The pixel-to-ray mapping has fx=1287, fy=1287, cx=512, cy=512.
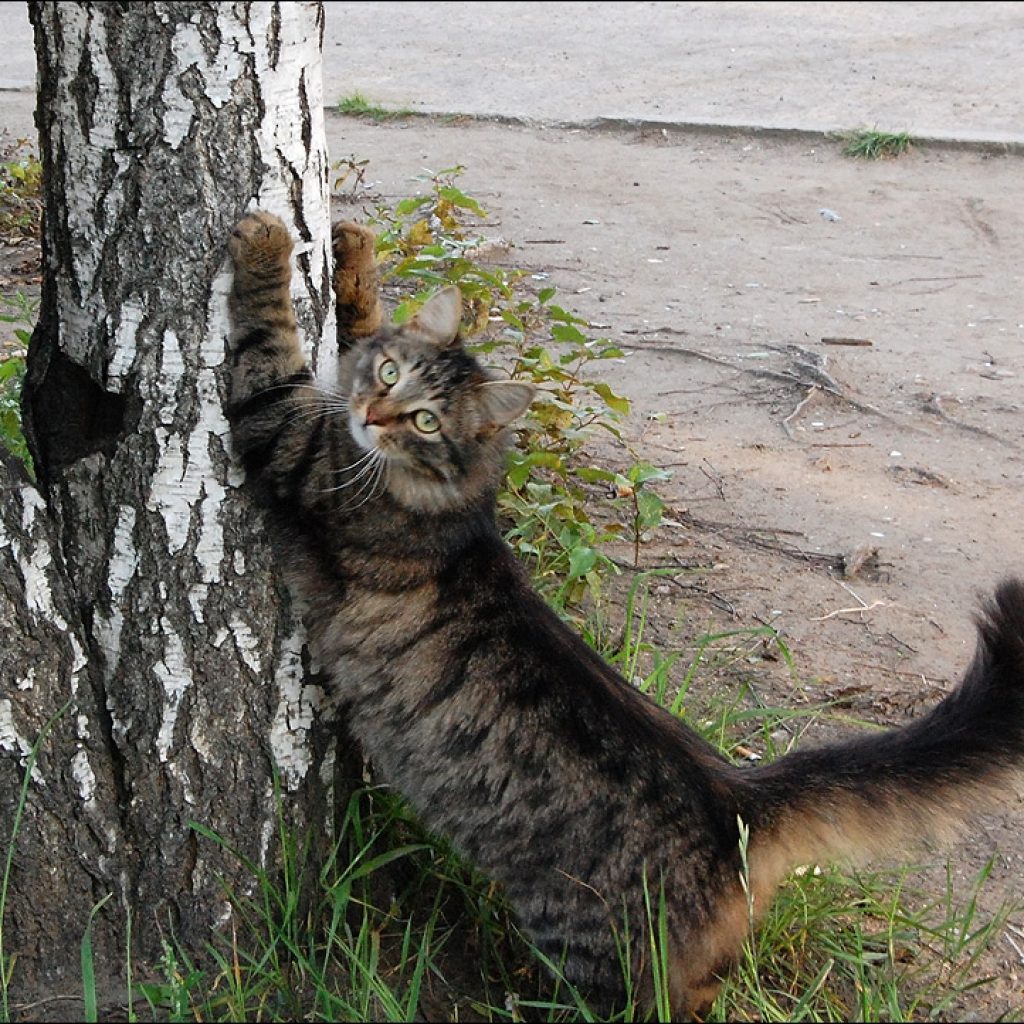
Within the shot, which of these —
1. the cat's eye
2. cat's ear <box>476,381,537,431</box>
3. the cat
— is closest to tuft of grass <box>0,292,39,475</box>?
the cat

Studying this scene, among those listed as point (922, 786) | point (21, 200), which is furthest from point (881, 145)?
point (922, 786)

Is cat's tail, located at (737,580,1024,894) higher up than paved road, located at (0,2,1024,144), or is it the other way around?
paved road, located at (0,2,1024,144)

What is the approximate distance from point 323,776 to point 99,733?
20.1 inches

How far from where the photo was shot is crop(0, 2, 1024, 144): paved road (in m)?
10.2

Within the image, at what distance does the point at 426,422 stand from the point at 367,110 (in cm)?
792

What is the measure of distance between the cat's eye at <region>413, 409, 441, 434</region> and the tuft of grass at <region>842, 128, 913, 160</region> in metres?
7.25

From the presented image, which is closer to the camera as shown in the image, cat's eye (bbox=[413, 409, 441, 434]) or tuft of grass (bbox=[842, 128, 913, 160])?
cat's eye (bbox=[413, 409, 441, 434])

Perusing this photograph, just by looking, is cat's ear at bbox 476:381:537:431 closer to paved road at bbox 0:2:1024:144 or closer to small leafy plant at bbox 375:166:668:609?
small leafy plant at bbox 375:166:668:609

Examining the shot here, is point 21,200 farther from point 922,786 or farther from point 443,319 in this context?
point 922,786

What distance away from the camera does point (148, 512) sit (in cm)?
268

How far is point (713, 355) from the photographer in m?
6.38

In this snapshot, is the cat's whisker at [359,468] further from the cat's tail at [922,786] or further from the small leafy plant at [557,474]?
the cat's tail at [922,786]

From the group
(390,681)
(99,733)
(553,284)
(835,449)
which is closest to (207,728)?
(99,733)

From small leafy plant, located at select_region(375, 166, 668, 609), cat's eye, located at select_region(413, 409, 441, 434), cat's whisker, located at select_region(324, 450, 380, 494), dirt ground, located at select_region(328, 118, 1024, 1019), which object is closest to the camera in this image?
cat's whisker, located at select_region(324, 450, 380, 494)
